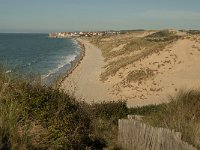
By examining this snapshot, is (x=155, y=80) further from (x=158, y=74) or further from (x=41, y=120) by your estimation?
(x=41, y=120)

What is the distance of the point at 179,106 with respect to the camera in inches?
489

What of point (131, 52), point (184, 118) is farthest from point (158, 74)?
point (184, 118)

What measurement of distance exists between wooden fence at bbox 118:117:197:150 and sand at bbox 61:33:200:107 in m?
14.7

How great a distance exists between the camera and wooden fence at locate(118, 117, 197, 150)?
857cm

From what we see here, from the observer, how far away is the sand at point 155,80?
96.3 feet

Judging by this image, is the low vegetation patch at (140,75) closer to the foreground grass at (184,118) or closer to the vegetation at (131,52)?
the vegetation at (131,52)

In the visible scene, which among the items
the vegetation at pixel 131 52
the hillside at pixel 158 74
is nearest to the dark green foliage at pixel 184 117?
the hillside at pixel 158 74

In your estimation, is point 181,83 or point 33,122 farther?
point 181,83

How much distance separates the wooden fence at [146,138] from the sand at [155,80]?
14.7 metres

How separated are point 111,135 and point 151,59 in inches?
1133

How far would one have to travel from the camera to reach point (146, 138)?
9.80 meters

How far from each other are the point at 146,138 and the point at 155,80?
24121 mm

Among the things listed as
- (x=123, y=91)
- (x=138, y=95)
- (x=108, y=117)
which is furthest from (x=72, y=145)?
(x=123, y=91)

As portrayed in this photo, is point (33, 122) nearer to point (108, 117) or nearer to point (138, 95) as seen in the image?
point (108, 117)
